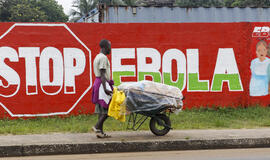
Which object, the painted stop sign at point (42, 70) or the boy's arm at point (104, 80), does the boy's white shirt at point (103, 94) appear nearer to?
the boy's arm at point (104, 80)

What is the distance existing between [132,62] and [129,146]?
361 centimetres

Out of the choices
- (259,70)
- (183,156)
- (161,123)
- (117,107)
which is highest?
(259,70)

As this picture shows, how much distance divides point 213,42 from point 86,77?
134 inches

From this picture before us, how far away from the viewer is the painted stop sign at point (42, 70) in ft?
29.2

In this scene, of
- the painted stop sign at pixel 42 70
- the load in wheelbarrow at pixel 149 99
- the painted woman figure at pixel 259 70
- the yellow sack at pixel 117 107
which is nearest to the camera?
the yellow sack at pixel 117 107

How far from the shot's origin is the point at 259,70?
10023 millimetres

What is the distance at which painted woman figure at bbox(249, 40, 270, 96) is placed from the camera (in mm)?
10008

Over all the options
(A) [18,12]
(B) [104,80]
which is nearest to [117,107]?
(B) [104,80]

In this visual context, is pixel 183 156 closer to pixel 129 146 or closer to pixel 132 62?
pixel 129 146

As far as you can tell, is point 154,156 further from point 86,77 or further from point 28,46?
point 28,46

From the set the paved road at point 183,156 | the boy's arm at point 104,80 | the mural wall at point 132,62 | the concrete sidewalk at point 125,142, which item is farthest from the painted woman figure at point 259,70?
the boy's arm at point 104,80

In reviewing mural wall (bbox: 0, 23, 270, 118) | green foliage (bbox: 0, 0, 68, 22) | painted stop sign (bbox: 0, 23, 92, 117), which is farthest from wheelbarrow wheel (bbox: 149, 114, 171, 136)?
green foliage (bbox: 0, 0, 68, 22)

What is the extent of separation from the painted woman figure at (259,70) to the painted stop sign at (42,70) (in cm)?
426

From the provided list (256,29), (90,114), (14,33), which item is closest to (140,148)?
(90,114)
